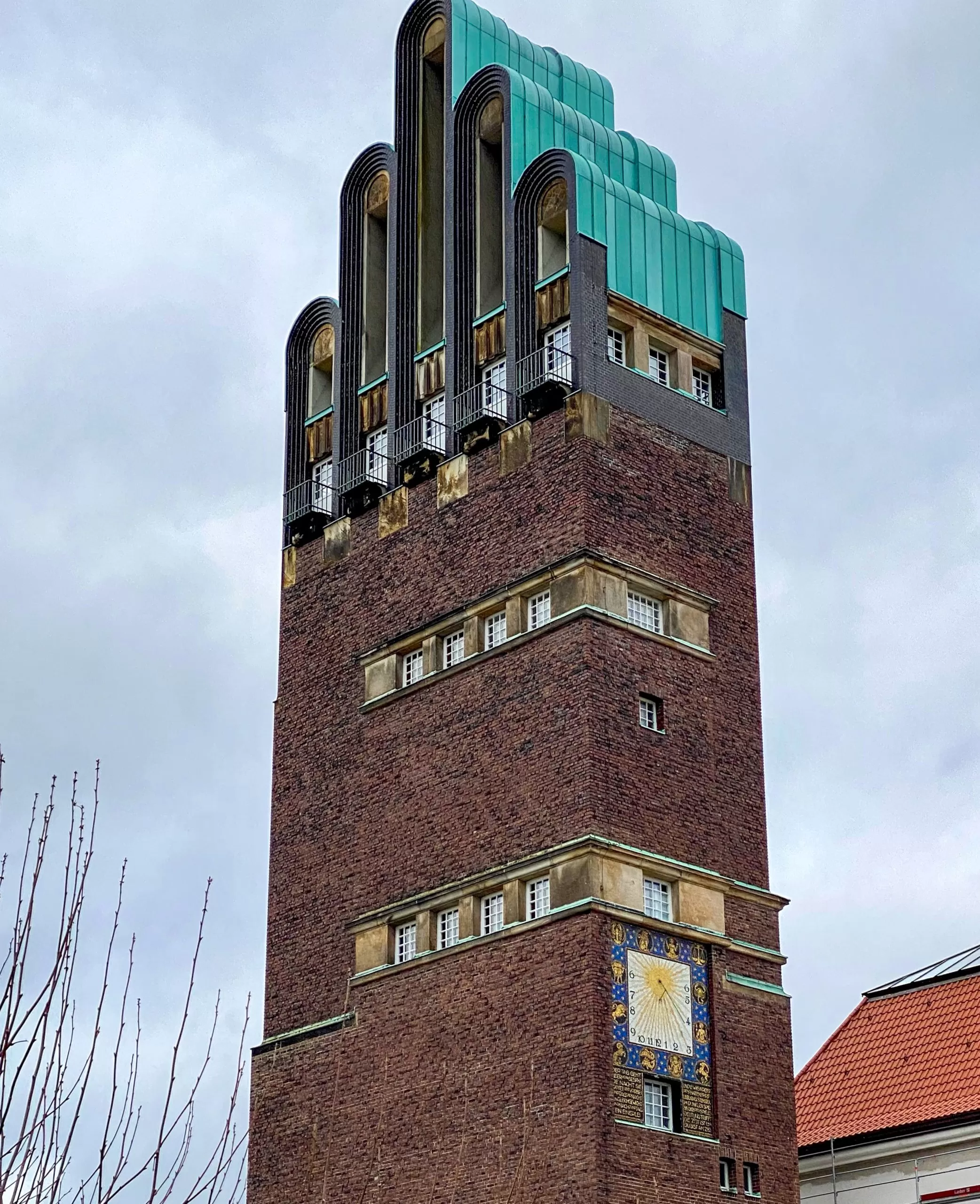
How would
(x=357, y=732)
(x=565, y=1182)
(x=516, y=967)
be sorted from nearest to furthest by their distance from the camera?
(x=565, y=1182) → (x=516, y=967) → (x=357, y=732)

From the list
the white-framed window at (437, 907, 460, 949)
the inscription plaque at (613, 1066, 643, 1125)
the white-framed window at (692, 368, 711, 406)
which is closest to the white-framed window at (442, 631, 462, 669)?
the white-framed window at (437, 907, 460, 949)

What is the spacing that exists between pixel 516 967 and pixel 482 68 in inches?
784

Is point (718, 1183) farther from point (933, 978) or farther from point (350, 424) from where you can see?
point (350, 424)

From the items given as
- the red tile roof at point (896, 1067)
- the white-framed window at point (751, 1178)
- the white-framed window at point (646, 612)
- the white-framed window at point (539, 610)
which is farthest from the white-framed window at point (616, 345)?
the white-framed window at point (751, 1178)

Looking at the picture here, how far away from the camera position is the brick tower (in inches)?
1501

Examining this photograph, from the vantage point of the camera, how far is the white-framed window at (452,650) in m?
42.8

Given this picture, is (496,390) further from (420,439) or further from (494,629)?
(494,629)

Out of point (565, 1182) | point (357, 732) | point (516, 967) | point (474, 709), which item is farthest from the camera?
point (357, 732)

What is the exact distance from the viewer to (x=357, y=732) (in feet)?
145

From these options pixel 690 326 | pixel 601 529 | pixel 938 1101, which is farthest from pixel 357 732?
pixel 938 1101

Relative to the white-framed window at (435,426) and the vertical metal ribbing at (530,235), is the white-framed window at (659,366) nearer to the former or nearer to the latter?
the vertical metal ribbing at (530,235)

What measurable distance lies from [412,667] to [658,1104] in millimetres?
10664

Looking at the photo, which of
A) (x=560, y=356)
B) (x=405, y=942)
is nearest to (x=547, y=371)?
(x=560, y=356)

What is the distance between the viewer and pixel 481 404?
4406 centimetres
